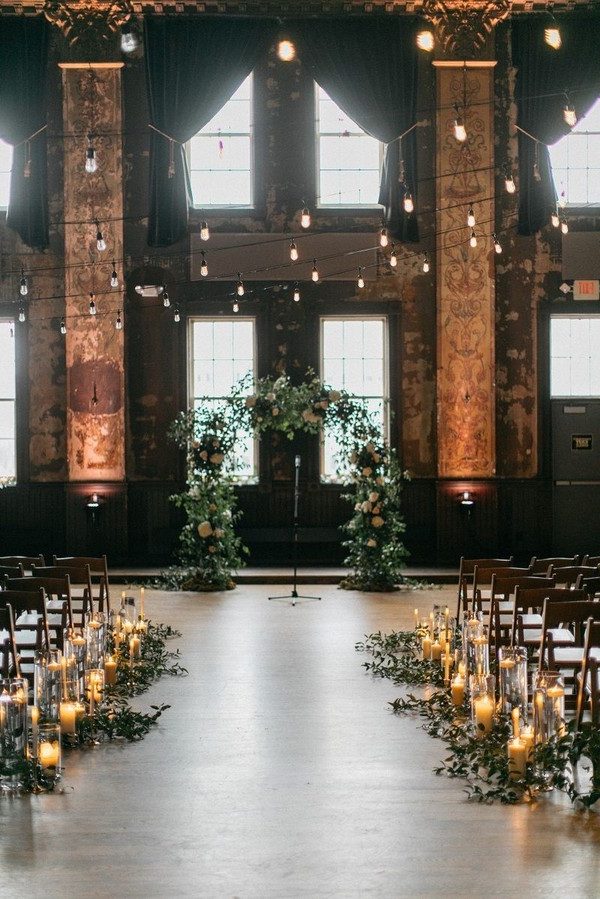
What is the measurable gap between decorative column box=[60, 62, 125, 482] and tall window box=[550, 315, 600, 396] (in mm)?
6010

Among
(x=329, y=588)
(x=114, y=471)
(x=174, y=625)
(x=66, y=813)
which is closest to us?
(x=66, y=813)

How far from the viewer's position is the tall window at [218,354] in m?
15.7

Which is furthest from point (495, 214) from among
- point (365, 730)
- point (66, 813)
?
point (66, 813)

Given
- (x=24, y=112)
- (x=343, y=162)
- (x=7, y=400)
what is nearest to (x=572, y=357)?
(x=343, y=162)

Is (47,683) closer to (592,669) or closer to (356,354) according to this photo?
(592,669)

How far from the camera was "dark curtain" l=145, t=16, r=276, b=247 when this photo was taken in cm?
1519

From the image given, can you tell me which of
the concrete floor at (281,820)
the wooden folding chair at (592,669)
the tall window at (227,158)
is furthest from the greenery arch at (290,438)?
the wooden folding chair at (592,669)

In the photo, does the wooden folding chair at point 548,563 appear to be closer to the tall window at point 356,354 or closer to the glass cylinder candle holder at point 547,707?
the glass cylinder candle holder at point 547,707

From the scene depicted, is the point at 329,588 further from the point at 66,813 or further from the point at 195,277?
the point at 66,813

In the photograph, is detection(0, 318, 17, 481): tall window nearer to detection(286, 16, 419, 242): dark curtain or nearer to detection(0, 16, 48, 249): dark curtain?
detection(0, 16, 48, 249): dark curtain

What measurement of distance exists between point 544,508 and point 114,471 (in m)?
5.94

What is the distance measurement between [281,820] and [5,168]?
42.0 feet

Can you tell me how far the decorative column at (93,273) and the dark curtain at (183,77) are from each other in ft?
1.68

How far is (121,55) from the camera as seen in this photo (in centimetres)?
1523
